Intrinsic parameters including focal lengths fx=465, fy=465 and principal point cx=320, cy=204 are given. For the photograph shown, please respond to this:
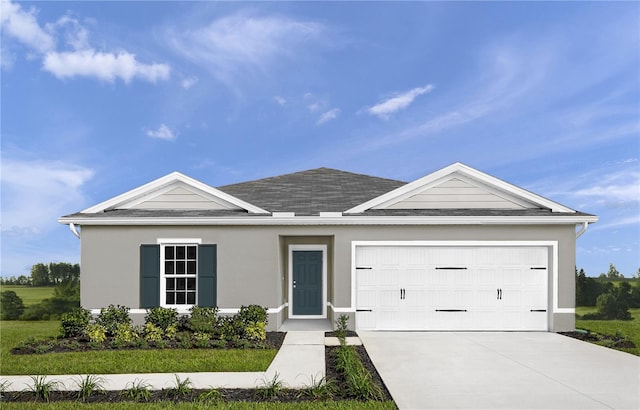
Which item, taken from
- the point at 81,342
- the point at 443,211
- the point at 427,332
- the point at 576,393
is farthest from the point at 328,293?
the point at 576,393

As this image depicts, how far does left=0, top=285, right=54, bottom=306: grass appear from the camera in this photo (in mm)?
19641

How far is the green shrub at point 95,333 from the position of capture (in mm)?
10617

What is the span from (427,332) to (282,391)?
6.35 m

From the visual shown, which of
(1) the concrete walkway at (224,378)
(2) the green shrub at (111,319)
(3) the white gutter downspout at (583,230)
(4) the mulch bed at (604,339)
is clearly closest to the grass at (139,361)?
(1) the concrete walkway at (224,378)

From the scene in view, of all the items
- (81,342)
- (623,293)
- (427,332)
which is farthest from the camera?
(623,293)

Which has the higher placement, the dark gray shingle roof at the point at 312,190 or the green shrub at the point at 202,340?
the dark gray shingle roof at the point at 312,190

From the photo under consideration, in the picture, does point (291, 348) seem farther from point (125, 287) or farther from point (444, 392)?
point (125, 287)

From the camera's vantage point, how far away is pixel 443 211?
12.6 meters

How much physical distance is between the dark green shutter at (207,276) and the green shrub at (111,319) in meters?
1.90

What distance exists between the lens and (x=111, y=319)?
11727mm

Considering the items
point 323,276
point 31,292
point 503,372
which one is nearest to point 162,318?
point 323,276

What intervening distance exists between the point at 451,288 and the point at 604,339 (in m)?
→ 3.75

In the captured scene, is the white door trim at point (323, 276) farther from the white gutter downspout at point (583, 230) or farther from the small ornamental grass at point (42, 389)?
the small ornamental grass at point (42, 389)

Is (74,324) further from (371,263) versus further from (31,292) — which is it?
(31,292)
